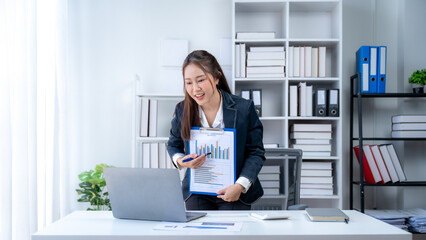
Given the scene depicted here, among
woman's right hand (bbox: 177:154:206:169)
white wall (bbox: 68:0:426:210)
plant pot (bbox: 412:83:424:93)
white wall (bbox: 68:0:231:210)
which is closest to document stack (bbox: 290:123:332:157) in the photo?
white wall (bbox: 68:0:426:210)

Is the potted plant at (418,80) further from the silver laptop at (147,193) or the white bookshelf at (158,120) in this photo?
the silver laptop at (147,193)

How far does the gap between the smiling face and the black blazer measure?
12 cm

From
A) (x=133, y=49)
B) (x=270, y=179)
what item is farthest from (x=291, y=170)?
(x=133, y=49)

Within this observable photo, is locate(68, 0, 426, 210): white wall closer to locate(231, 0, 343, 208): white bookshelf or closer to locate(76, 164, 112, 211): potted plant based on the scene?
locate(231, 0, 343, 208): white bookshelf

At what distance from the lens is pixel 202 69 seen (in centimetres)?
176

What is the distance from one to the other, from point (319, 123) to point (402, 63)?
889mm

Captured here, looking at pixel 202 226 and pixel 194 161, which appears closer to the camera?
pixel 202 226

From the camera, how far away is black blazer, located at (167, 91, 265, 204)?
177cm

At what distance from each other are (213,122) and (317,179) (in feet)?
5.21

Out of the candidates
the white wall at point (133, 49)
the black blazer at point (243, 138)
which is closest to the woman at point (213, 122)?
the black blazer at point (243, 138)

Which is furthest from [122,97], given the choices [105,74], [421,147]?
[421,147]

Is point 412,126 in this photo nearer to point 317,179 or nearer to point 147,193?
point 317,179

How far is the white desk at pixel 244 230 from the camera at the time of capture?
3.97 ft

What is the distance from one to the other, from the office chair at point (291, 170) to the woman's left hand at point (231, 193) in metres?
0.53
